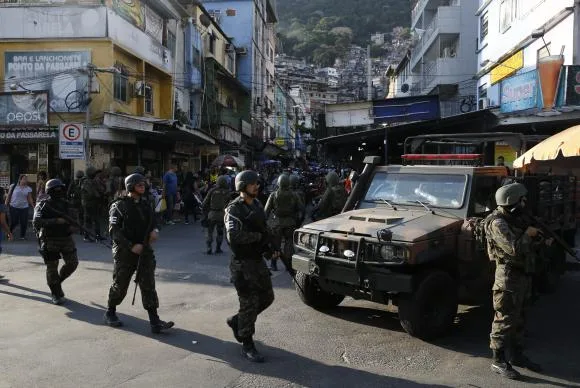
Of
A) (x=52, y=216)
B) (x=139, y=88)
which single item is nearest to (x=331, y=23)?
(x=139, y=88)

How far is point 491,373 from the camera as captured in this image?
505cm

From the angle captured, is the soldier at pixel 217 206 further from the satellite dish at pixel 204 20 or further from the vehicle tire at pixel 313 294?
the satellite dish at pixel 204 20

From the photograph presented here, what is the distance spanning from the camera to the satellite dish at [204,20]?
99.2 feet

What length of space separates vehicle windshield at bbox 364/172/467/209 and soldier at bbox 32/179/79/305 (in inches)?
161

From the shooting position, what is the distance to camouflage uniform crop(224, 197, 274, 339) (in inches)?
208

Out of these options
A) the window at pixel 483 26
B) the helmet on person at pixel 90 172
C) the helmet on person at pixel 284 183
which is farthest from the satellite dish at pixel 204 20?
the helmet on person at pixel 284 183

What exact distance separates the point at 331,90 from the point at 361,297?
105 meters

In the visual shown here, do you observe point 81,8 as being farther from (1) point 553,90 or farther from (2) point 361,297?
(2) point 361,297

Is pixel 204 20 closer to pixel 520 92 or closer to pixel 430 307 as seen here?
pixel 520 92

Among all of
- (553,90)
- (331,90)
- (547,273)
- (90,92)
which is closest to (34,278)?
(547,273)

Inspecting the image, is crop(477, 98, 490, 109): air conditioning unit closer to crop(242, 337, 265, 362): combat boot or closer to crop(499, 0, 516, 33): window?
crop(499, 0, 516, 33): window

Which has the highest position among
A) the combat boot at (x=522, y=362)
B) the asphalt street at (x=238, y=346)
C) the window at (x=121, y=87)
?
the window at (x=121, y=87)

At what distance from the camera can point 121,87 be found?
1975 centimetres

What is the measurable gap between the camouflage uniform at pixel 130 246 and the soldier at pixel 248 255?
1.25 meters
